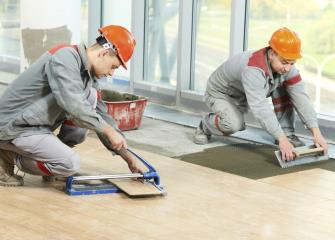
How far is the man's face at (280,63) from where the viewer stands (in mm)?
4477

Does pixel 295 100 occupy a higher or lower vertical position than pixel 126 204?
higher

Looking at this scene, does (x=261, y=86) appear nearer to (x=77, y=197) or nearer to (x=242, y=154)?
(x=242, y=154)

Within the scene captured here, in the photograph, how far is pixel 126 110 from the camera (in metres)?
5.35

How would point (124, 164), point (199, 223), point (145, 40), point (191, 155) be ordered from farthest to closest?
point (145, 40)
point (191, 155)
point (124, 164)
point (199, 223)

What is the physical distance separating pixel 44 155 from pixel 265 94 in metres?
1.63

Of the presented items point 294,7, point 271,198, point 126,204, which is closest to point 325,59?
point 294,7

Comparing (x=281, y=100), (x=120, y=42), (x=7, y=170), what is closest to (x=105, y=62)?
(x=120, y=42)

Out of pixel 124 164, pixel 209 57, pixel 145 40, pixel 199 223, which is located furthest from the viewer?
pixel 145 40

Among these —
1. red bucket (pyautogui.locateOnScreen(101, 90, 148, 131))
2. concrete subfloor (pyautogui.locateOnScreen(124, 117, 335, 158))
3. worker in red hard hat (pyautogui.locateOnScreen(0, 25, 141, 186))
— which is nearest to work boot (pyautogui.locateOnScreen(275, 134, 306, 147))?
concrete subfloor (pyautogui.locateOnScreen(124, 117, 335, 158))

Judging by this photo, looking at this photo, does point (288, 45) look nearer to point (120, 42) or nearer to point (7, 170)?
point (120, 42)

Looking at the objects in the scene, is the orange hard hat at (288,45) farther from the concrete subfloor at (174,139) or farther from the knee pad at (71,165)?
the knee pad at (71,165)

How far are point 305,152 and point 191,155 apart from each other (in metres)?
0.77

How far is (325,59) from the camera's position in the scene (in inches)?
210

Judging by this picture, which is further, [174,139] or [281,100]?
[174,139]
